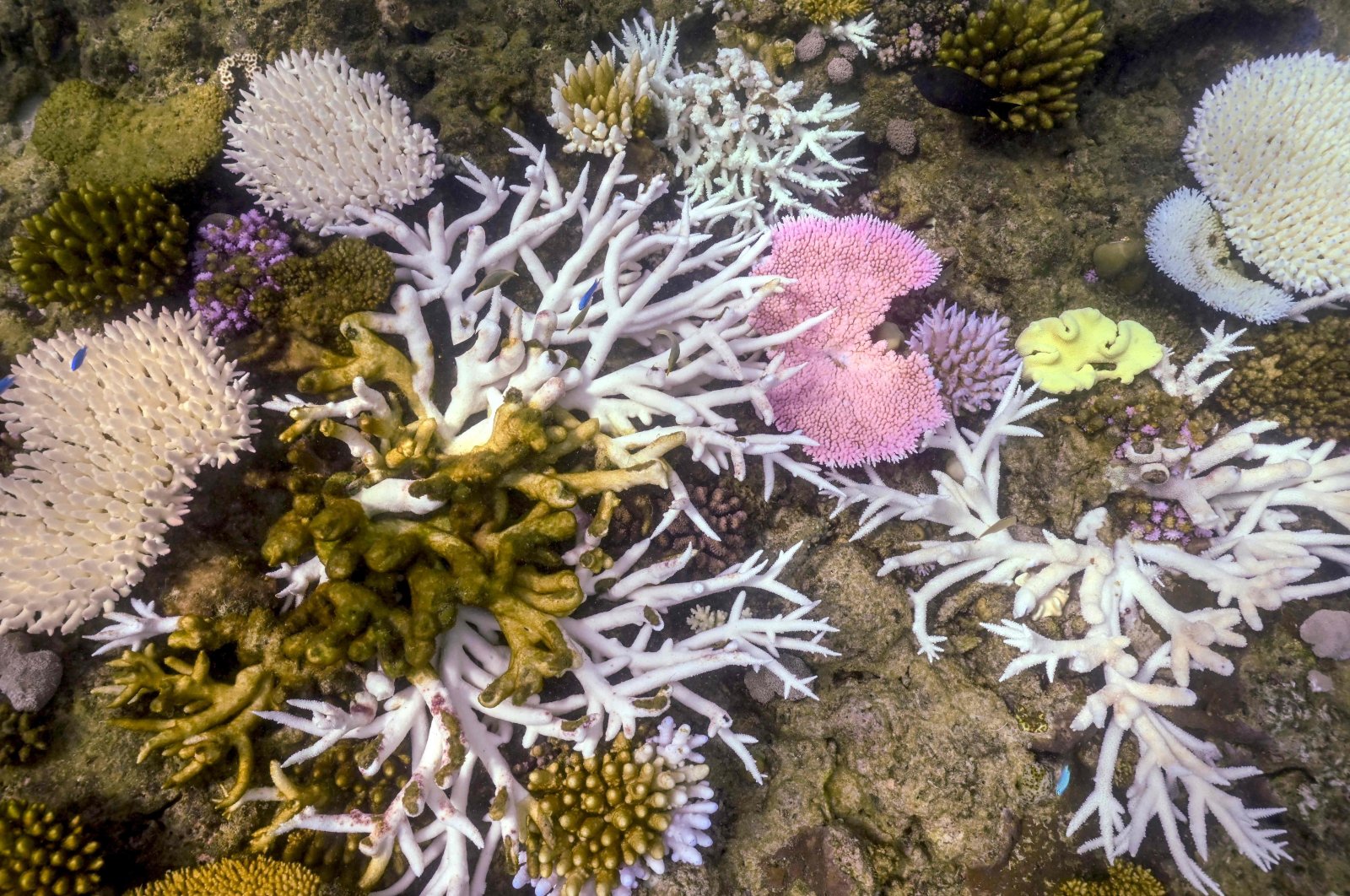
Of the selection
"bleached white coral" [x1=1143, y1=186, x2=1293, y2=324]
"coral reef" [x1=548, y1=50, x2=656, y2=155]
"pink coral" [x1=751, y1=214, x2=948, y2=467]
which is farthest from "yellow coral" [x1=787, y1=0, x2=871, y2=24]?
"bleached white coral" [x1=1143, y1=186, x2=1293, y2=324]

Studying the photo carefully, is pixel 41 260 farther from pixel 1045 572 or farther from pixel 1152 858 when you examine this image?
pixel 1152 858

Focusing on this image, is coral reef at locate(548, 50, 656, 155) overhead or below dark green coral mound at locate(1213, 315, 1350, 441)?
overhead

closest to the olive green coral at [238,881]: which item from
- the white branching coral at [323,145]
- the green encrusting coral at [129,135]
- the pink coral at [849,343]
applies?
the white branching coral at [323,145]

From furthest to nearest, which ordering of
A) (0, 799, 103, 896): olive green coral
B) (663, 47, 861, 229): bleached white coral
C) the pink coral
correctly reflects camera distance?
(663, 47, 861, 229): bleached white coral < the pink coral < (0, 799, 103, 896): olive green coral

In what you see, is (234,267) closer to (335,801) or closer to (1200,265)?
(335,801)

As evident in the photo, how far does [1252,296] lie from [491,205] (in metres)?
4.52

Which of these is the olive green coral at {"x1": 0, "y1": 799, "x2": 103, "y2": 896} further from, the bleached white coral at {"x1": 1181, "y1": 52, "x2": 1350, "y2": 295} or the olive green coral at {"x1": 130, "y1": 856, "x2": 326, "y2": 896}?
the bleached white coral at {"x1": 1181, "y1": 52, "x2": 1350, "y2": 295}

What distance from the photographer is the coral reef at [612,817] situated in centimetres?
283

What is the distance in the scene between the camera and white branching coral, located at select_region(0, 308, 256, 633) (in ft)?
8.59

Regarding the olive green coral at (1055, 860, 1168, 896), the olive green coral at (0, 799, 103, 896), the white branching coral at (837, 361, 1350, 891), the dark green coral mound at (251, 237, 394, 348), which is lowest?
the olive green coral at (1055, 860, 1168, 896)

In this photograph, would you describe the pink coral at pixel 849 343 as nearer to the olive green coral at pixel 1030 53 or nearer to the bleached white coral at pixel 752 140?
the bleached white coral at pixel 752 140

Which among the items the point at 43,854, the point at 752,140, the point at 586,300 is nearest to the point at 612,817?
the point at 43,854

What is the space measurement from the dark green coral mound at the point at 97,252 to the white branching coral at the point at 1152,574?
11.8 ft

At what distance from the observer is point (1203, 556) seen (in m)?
3.84
